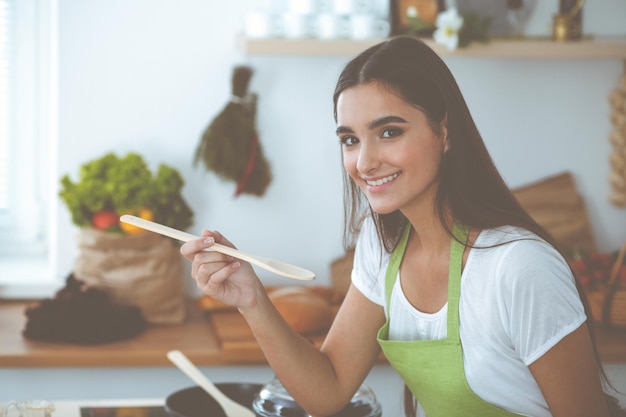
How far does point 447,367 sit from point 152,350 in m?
0.97

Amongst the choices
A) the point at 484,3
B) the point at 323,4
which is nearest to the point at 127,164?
the point at 323,4

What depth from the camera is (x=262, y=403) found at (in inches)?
60.1

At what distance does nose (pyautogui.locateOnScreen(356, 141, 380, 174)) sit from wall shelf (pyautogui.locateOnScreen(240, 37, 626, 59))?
3.42 feet

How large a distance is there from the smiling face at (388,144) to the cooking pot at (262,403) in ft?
1.09

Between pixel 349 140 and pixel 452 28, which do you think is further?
pixel 452 28

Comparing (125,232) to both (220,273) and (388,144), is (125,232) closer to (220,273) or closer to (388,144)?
(220,273)

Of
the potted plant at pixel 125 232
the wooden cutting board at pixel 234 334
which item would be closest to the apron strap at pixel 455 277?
the wooden cutting board at pixel 234 334

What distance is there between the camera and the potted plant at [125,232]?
8.09ft

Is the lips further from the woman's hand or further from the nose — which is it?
the woman's hand

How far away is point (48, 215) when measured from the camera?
9.30 ft

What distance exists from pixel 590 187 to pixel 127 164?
4.67 ft

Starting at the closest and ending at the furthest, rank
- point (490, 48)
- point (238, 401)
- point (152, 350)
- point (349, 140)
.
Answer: point (349, 140) < point (238, 401) < point (152, 350) < point (490, 48)

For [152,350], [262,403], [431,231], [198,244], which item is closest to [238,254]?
[198,244]

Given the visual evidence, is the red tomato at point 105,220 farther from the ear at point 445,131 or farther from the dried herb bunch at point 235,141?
the ear at point 445,131
